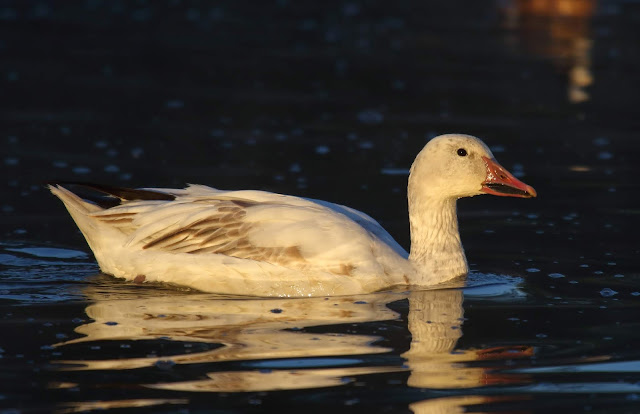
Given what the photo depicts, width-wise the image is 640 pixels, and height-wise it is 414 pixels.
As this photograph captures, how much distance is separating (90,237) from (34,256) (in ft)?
2.18

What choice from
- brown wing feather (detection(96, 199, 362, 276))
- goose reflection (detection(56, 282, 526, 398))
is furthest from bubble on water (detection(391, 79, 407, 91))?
goose reflection (detection(56, 282, 526, 398))

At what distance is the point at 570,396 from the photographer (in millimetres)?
7035

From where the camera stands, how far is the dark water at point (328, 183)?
7.27m

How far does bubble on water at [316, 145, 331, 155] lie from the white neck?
196 inches

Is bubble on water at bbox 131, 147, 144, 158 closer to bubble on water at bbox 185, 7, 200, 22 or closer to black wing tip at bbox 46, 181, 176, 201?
black wing tip at bbox 46, 181, 176, 201

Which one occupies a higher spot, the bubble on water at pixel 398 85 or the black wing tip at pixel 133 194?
the bubble on water at pixel 398 85

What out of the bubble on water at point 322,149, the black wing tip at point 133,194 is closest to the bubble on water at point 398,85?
the bubble on water at point 322,149

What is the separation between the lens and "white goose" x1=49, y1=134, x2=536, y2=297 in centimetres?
938

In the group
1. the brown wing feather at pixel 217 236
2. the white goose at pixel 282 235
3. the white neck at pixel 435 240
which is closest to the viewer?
the white goose at pixel 282 235

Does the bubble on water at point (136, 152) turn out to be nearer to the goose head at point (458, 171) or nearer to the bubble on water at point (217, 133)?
the bubble on water at point (217, 133)

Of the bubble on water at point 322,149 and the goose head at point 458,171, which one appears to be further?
the bubble on water at point 322,149

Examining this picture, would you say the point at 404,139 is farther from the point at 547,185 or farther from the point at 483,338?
the point at 483,338

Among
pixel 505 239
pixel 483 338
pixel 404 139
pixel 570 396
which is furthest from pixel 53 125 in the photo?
pixel 570 396

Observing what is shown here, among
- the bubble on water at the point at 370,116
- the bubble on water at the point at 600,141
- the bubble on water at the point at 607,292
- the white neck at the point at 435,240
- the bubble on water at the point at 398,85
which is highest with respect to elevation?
the bubble on water at the point at 398,85
